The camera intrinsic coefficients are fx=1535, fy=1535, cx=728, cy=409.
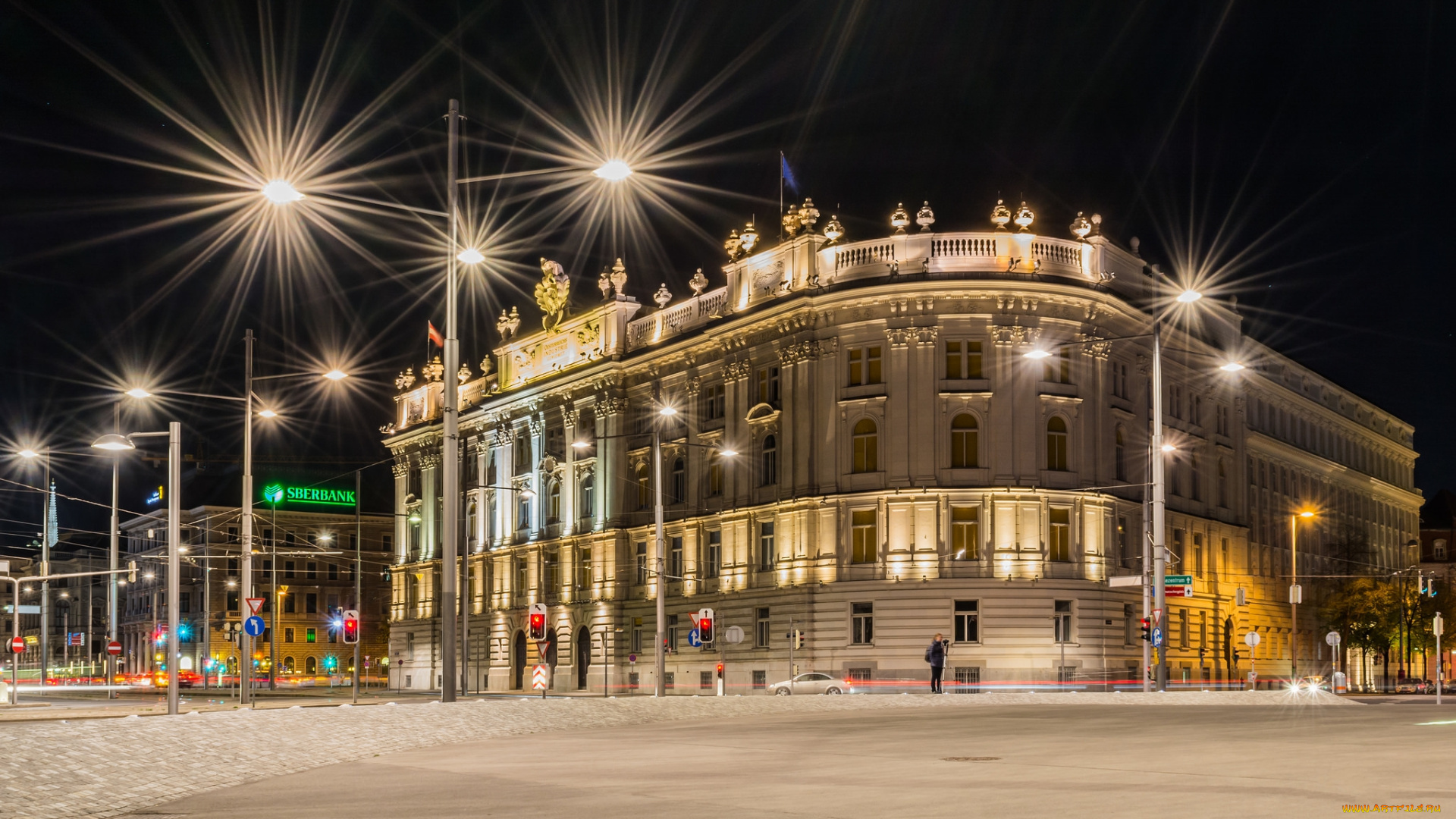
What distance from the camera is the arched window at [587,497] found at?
76125 millimetres

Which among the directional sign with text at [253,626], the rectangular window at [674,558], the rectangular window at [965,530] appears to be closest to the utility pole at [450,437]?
the directional sign with text at [253,626]

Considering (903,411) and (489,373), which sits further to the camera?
(489,373)

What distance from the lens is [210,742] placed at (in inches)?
728

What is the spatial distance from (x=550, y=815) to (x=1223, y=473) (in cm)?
6879

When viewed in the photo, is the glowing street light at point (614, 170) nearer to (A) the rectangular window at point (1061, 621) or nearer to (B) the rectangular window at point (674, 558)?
(A) the rectangular window at point (1061, 621)

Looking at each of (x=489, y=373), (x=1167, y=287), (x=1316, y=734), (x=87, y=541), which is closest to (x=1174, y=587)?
(x=1316, y=734)

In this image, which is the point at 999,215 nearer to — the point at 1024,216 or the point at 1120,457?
the point at 1024,216

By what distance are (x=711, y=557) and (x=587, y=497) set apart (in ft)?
33.7

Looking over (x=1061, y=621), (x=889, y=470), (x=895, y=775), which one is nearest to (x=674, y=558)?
(x=889, y=470)

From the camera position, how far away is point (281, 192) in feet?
85.5

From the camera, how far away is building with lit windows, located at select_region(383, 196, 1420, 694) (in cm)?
5872

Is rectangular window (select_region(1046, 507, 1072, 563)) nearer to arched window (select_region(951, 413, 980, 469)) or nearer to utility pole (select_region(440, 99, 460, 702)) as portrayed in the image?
arched window (select_region(951, 413, 980, 469))

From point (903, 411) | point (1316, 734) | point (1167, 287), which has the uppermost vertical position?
point (1167, 287)

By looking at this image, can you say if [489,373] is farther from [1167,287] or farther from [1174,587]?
[1174,587]
